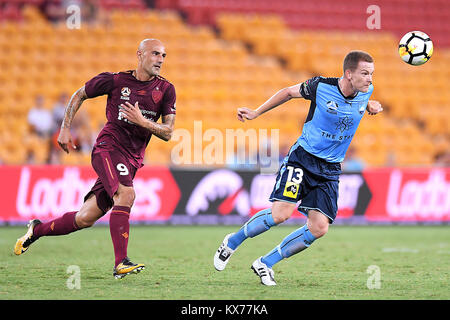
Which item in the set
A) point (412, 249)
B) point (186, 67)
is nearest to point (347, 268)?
point (412, 249)

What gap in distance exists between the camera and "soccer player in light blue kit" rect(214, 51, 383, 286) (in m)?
6.32

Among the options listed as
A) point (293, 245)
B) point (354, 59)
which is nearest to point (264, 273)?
point (293, 245)

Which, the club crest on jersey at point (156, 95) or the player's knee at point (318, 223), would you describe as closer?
the player's knee at point (318, 223)

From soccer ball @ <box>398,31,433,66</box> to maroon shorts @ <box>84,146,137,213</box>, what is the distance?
2.96 m

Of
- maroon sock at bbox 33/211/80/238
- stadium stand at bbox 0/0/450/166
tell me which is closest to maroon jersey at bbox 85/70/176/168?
maroon sock at bbox 33/211/80/238

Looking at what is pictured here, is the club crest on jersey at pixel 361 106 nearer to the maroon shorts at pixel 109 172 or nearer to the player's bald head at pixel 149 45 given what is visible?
the player's bald head at pixel 149 45

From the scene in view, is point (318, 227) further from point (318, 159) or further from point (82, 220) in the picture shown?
point (82, 220)

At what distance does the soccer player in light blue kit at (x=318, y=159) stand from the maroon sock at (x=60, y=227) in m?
1.72

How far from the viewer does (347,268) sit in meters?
7.61

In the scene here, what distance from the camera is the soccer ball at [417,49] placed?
7168 millimetres

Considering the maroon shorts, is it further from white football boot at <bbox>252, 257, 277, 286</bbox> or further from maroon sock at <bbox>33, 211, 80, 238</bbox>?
white football boot at <bbox>252, 257, 277, 286</bbox>

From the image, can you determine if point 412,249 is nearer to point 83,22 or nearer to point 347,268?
point 347,268

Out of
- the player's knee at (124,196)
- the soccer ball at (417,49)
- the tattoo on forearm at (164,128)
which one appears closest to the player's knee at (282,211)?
the tattoo on forearm at (164,128)
